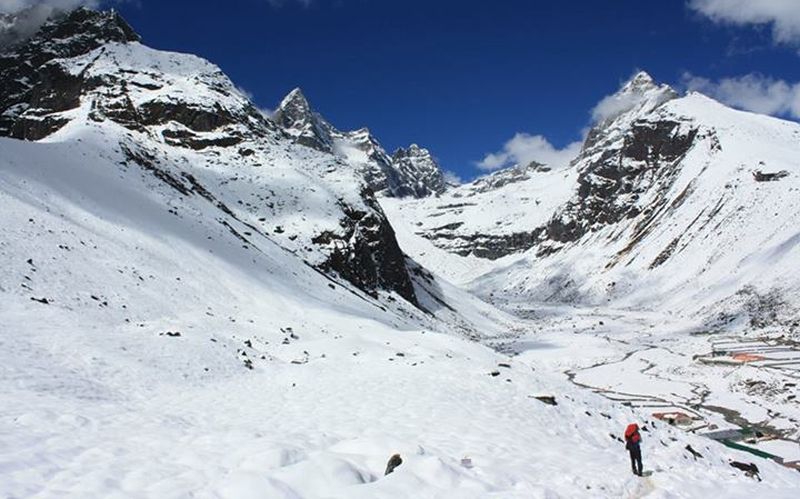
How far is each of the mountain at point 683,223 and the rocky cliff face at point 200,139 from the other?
52315 mm

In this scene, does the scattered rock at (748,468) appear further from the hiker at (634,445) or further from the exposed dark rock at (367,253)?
the exposed dark rock at (367,253)

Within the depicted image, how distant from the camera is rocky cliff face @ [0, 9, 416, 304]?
196ft

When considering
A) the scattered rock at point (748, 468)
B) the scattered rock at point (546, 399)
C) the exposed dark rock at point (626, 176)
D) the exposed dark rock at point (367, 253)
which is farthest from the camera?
the exposed dark rock at point (626, 176)

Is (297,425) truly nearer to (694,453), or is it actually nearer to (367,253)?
(694,453)

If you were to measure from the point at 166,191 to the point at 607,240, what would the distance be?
132353mm

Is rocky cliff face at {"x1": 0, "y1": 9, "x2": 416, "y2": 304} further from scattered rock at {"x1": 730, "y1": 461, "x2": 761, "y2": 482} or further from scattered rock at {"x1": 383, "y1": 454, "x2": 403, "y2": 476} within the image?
scattered rock at {"x1": 730, "y1": 461, "x2": 761, "y2": 482}

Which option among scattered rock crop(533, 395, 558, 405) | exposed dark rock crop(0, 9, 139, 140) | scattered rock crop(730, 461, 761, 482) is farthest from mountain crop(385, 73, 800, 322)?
exposed dark rock crop(0, 9, 139, 140)

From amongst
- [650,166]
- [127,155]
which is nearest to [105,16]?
[127,155]

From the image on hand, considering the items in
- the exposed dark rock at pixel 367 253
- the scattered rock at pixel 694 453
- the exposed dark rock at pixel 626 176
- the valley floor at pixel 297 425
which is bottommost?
the valley floor at pixel 297 425

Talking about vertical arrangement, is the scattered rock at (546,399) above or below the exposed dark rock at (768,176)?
below

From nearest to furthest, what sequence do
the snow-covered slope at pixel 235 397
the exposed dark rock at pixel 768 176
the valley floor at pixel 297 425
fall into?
the valley floor at pixel 297 425 < the snow-covered slope at pixel 235 397 < the exposed dark rock at pixel 768 176

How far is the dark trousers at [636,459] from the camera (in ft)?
43.9

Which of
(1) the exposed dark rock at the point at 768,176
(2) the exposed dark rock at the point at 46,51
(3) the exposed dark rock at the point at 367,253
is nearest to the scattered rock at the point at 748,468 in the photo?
(3) the exposed dark rock at the point at 367,253

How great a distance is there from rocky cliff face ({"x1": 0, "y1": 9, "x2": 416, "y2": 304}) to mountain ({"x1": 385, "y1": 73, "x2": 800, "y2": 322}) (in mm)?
52315
